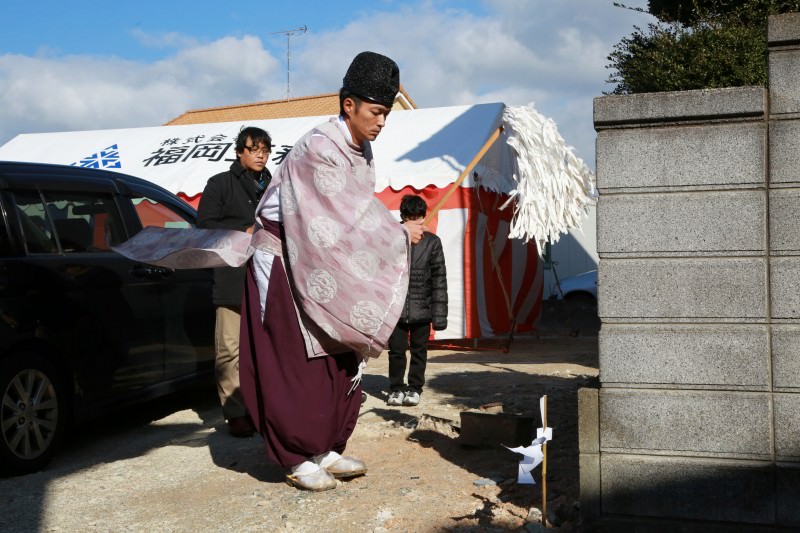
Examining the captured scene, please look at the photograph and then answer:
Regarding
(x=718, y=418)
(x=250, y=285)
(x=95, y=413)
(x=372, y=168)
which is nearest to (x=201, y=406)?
(x=95, y=413)

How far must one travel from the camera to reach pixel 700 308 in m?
3.23

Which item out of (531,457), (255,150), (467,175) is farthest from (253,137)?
(467,175)

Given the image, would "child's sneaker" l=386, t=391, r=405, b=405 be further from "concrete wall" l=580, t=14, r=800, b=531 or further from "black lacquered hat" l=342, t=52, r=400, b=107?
"concrete wall" l=580, t=14, r=800, b=531

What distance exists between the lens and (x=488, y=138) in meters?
11.1

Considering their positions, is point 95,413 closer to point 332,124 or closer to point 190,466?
point 190,466

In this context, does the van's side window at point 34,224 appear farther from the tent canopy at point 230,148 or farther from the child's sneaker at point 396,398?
the tent canopy at point 230,148

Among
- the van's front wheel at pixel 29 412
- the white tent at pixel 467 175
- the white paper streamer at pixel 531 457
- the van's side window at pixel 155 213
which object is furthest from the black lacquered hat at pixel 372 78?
the white tent at pixel 467 175

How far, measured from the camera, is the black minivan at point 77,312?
4.69 metres

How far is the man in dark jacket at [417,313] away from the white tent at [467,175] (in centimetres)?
240

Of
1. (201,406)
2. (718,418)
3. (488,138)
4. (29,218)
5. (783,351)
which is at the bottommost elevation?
(201,406)

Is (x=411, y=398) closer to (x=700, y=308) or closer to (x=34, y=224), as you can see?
(x=34, y=224)

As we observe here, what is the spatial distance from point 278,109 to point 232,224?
1732 cm

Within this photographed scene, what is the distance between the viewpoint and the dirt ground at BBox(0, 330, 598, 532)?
3717 mm

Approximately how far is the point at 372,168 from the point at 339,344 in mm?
870
